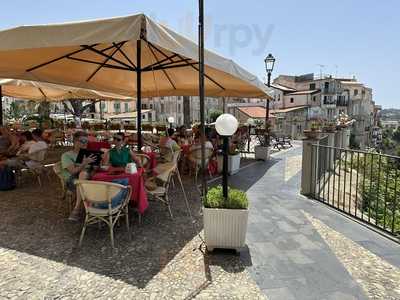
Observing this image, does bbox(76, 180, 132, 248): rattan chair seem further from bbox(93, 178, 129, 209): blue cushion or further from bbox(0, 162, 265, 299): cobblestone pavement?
bbox(0, 162, 265, 299): cobblestone pavement

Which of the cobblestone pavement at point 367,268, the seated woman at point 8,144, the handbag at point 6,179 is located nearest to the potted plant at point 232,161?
the cobblestone pavement at point 367,268

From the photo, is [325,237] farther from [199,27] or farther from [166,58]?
[166,58]

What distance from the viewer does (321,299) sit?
2.61m

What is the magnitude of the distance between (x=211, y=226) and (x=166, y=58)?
3512 mm

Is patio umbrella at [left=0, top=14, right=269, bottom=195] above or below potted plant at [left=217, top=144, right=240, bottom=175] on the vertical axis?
above

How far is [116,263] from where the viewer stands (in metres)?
3.20

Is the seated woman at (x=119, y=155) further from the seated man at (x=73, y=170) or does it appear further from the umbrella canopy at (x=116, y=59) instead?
the umbrella canopy at (x=116, y=59)

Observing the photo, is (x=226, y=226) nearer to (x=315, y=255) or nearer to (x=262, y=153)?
(x=315, y=255)

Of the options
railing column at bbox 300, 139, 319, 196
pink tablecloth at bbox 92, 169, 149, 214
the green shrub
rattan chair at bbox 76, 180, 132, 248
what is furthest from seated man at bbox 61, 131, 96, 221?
railing column at bbox 300, 139, 319, 196

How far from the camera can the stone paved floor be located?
9.14ft

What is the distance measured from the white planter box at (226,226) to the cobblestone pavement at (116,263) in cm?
17

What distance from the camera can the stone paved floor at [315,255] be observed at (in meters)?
2.79

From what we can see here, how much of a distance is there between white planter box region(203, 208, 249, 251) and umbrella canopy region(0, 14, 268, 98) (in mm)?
1934

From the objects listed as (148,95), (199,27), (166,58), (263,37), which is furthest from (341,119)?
(199,27)
